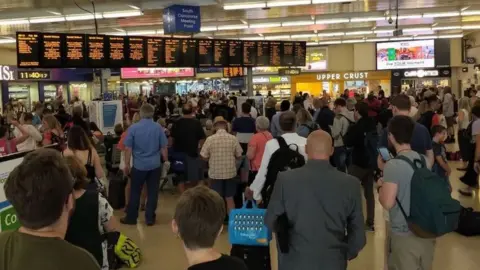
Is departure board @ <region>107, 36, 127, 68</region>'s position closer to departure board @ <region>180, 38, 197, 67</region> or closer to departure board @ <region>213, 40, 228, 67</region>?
departure board @ <region>180, 38, 197, 67</region>

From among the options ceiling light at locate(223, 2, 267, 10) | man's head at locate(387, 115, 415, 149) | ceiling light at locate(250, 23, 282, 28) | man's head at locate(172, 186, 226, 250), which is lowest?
man's head at locate(172, 186, 226, 250)

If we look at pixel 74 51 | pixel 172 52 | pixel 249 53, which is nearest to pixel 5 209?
pixel 74 51

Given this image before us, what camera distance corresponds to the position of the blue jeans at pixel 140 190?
691 centimetres

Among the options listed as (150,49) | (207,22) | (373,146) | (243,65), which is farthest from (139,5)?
(373,146)

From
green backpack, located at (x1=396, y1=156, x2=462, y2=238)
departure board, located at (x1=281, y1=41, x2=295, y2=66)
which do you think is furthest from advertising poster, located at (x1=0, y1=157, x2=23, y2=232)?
departure board, located at (x1=281, y1=41, x2=295, y2=66)

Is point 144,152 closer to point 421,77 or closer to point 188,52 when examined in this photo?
point 188,52

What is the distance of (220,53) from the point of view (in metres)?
13.1

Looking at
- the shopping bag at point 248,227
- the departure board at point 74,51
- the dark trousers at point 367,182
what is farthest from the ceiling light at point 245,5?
the shopping bag at point 248,227

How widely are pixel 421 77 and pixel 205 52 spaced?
16.0 metres

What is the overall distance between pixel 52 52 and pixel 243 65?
204 inches

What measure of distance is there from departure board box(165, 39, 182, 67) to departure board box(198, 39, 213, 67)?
574mm

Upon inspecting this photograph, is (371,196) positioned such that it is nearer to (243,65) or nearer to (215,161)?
(215,161)

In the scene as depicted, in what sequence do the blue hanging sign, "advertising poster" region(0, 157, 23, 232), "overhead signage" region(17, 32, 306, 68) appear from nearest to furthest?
"advertising poster" region(0, 157, 23, 232)
"overhead signage" region(17, 32, 306, 68)
the blue hanging sign

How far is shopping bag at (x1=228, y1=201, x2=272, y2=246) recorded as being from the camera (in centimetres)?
398
